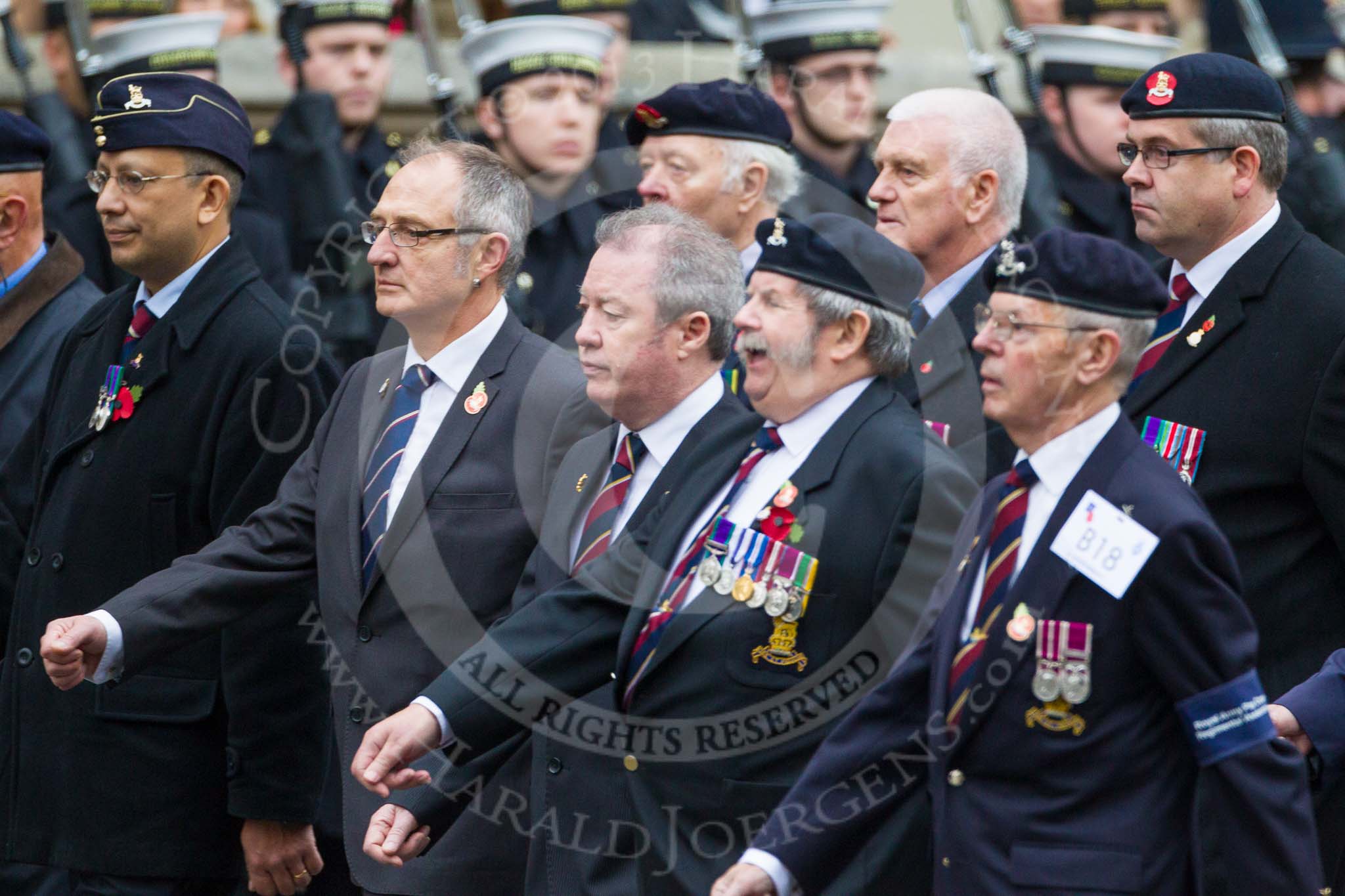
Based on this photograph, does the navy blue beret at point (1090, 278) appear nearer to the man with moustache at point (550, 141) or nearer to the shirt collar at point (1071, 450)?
the shirt collar at point (1071, 450)

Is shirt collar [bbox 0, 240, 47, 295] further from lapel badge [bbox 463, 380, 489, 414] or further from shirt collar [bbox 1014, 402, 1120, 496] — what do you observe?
shirt collar [bbox 1014, 402, 1120, 496]

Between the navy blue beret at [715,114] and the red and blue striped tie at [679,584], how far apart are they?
2006mm

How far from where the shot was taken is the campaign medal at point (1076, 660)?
11.8ft

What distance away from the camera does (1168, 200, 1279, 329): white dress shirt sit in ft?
15.3

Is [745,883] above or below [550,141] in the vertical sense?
below

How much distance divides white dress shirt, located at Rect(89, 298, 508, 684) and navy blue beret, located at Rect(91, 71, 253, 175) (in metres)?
0.91

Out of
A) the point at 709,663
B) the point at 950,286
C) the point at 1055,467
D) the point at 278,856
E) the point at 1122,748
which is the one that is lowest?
the point at 278,856

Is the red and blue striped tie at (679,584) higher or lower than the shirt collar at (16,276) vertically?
lower

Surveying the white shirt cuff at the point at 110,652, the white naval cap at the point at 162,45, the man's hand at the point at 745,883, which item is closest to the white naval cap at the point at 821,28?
the white naval cap at the point at 162,45

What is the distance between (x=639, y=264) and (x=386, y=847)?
1.39m

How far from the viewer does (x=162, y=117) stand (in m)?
5.42

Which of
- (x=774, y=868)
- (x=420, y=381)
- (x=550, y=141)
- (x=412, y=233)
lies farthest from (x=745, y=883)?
(x=550, y=141)

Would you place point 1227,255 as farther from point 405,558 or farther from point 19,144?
point 19,144

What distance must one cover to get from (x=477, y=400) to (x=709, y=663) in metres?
1.02
